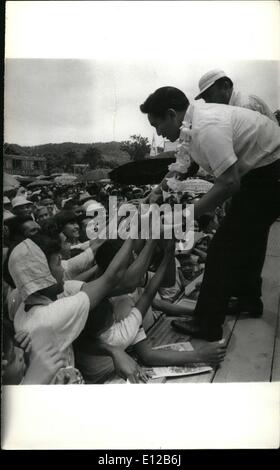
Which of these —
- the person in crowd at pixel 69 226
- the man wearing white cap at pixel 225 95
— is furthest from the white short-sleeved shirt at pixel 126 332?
the man wearing white cap at pixel 225 95

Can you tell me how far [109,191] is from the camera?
1.59 m

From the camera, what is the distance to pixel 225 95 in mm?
1604

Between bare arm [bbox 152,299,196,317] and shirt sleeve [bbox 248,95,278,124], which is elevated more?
shirt sleeve [bbox 248,95,278,124]

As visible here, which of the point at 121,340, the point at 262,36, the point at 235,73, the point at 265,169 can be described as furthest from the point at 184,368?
the point at 262,36

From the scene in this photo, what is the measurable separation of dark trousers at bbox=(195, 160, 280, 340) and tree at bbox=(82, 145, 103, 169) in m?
0.53

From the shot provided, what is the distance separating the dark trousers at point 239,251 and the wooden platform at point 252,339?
0.04 metres

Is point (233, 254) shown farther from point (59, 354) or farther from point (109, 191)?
point (59, 354)

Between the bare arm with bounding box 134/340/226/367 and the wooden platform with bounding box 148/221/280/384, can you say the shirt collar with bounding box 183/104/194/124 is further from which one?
the bare arm with bounding box 134/340/226/367

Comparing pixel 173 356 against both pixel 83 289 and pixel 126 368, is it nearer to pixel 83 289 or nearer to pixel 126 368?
pixel 126 368

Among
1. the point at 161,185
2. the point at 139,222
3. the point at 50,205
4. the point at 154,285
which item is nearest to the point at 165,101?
the point at 161,185

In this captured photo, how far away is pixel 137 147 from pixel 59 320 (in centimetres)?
71

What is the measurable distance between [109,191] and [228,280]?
574 millimetres

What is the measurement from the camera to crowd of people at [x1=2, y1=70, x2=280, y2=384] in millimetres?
1550

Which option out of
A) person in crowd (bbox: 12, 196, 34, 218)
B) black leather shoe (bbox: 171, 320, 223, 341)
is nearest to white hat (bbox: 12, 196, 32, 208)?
person in crowd (bbox: 12, 196, 34, 218)
